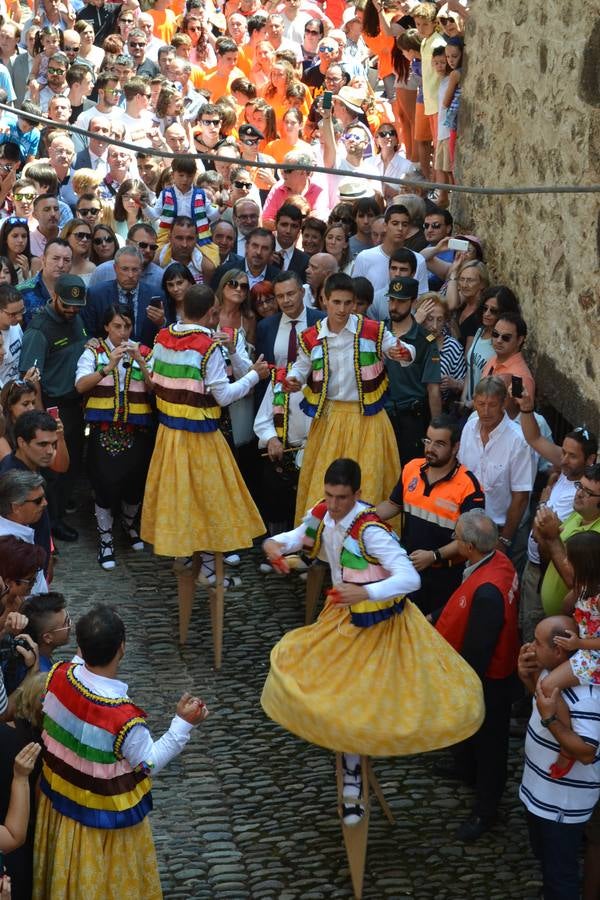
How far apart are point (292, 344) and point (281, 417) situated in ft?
1.71

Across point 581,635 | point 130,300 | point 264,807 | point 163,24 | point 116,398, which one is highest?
point 163,24

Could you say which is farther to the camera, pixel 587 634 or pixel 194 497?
pixel 194 497

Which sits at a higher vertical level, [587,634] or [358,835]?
[587,634]

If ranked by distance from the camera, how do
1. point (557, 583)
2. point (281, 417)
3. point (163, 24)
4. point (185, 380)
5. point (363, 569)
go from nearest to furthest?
point (363, 569), point (557, 583), point (185, 380), point (281, 417), point (163, 24)

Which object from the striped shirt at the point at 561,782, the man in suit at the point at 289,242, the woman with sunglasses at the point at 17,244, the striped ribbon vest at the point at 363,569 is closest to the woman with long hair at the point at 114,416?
the woman with sunglasses at the point at 17,244

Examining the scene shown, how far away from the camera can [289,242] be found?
915 cm

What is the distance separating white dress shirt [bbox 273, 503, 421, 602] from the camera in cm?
536

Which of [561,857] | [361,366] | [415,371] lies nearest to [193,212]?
[415,371]

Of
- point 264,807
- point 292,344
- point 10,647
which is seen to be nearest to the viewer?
point 10,647

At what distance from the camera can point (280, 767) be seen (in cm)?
640

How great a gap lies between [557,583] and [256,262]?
3571 millimetres

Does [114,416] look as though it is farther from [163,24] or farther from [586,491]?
[163,24]

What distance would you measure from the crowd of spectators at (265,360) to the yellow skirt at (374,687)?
0.31m

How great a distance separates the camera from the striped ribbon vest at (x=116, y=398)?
801cm
